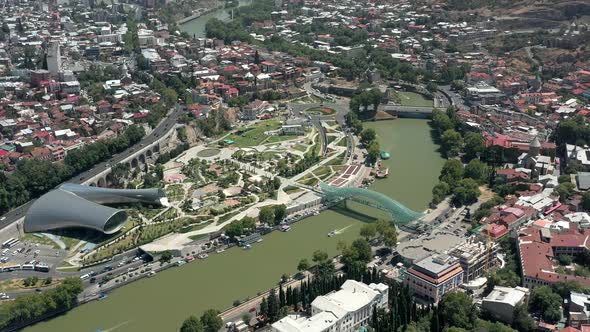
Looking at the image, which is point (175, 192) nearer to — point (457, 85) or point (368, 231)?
point (368, 231)

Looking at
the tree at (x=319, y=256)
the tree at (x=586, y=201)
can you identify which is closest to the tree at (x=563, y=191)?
the tree at (x=586, y=201)

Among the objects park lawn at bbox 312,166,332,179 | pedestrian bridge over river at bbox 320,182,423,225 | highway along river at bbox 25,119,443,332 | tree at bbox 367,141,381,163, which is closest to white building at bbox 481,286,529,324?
pedestrian bridge over river at bbox 320,182,423,225

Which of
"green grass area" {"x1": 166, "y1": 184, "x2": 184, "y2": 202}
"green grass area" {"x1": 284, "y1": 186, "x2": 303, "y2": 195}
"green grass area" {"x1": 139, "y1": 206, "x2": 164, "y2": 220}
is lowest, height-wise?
"green grass area" {"x1": 284, "y1": 186, "x2": 303, "y2": 195}

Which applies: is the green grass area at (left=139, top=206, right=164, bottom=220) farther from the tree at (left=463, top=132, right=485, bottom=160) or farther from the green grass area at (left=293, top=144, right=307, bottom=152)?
the tree at (left=463, top=132, right=485, bottom=160)

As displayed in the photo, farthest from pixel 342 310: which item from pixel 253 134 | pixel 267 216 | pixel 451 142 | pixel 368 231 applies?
pixel 253 134

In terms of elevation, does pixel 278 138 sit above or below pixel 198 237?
above

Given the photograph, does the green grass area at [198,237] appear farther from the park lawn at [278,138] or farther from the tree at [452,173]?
the park lawn at [278,138]
